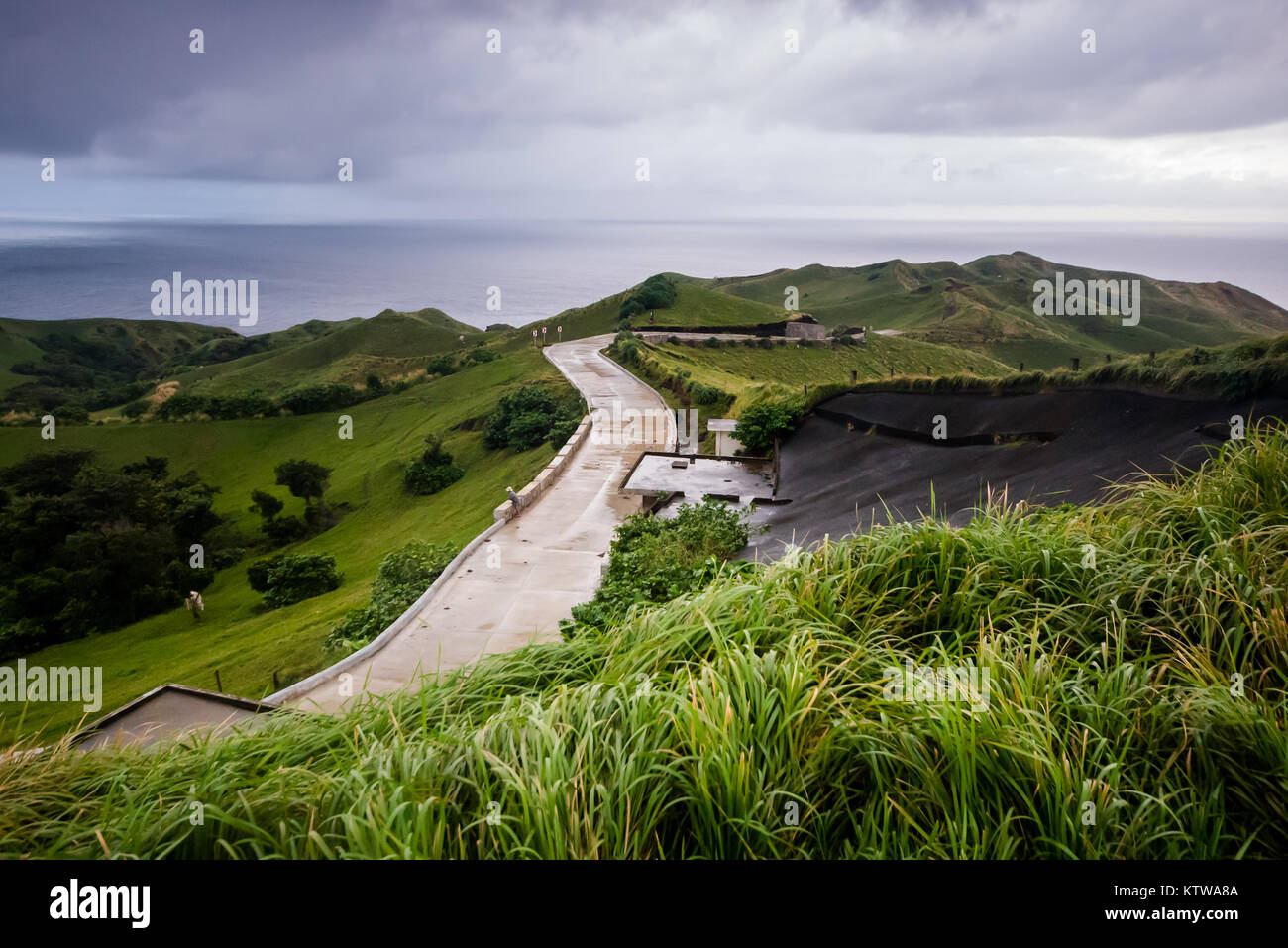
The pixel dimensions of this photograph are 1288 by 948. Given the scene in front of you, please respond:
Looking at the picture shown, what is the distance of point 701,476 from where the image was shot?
16.7 m

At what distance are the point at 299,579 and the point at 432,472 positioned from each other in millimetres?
10392

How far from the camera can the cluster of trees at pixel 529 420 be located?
30.3m

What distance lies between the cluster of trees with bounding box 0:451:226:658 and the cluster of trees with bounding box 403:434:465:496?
9055 millimetres

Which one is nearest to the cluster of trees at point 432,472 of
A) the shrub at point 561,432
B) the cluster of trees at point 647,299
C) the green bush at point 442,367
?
the shrub at point 561,432

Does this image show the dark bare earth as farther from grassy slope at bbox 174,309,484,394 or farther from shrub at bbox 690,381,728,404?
grassy slope at bbox 174,309,484,394

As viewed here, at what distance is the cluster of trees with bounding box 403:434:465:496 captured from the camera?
32688mm

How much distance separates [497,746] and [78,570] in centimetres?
3308

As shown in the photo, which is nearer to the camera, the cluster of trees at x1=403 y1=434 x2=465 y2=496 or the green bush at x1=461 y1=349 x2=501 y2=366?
the cluster of trees at x1=403 y1=434 x2=465 y2=496

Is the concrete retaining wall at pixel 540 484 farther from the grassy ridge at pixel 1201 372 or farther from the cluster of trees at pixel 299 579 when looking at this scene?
the grassy ridge at pixel 1201 372

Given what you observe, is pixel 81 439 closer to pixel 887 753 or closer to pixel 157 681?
pixel 157 681

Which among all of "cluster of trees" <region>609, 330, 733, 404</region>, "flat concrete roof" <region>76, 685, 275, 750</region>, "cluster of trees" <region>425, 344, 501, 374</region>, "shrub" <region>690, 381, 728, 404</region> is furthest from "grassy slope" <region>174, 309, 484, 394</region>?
"flat concrete roof" <region>76, 685, 275, 750</region>

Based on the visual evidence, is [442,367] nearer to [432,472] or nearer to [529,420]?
[432,472]

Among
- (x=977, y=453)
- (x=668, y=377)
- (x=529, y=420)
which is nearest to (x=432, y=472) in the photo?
(x=529, y=420)
